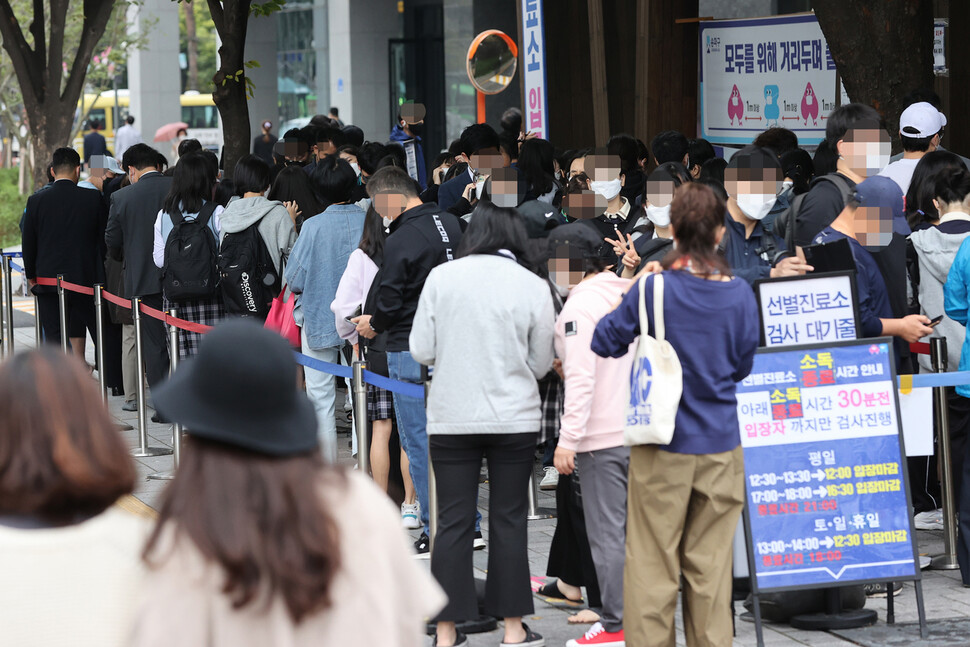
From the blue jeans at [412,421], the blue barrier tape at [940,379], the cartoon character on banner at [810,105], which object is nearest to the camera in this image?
the blue barrier tape at [940,379]

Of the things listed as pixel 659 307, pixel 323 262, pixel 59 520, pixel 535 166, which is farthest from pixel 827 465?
pixel 535 166

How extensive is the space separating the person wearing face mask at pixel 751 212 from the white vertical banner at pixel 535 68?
421cm

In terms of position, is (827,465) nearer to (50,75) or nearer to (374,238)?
(374,238)

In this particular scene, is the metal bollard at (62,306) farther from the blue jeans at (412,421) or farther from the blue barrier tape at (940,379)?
the blue barrier tape at (940,379)

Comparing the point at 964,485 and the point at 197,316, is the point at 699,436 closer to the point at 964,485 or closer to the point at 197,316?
the point at 964,485

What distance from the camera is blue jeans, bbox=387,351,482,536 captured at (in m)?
6.38

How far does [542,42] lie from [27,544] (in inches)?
331

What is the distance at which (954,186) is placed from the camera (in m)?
6.14

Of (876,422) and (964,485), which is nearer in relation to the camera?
(876,422)

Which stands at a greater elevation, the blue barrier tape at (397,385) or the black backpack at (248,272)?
the black backpack at (248,272)

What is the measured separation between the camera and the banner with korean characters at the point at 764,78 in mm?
11008

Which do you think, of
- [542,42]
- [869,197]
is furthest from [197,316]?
[869,197]

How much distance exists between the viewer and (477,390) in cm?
505

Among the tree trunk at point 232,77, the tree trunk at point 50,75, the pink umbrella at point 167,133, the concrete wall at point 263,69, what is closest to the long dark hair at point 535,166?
the tree trunk at point 232,77
